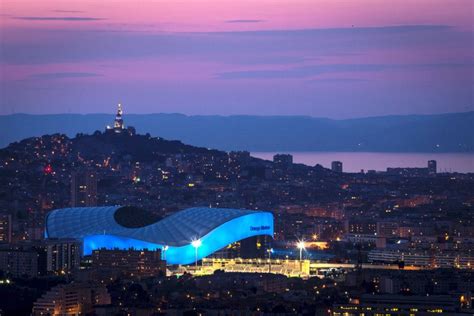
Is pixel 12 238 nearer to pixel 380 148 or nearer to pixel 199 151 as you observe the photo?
pixel 199 151

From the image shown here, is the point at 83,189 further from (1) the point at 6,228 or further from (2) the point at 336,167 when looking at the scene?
(2) the point at 336,167

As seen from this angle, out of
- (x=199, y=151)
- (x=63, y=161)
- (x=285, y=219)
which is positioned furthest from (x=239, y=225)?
(x=199, y=151)

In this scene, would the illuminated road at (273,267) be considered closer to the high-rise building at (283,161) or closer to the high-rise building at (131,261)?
the high-rise building at (131,261)

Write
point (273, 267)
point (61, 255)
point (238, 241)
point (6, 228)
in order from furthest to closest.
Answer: point (6, 228), point (238, 241), point (273, 267), point (61, 255)

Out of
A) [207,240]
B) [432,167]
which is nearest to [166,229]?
[207,240]

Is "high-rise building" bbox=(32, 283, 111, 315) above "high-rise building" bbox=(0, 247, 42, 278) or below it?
below

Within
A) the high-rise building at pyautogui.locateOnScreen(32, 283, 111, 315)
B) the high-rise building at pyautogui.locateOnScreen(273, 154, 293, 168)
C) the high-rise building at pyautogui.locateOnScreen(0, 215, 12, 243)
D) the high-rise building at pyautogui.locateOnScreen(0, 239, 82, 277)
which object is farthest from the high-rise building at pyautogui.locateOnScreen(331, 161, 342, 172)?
the high-rise building at pyautogui.locateOnScreen(32, 283, 111, 315)

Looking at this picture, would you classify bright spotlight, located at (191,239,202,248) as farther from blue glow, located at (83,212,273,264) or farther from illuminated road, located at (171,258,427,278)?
illuminated road, located at (171,258,427,278)
